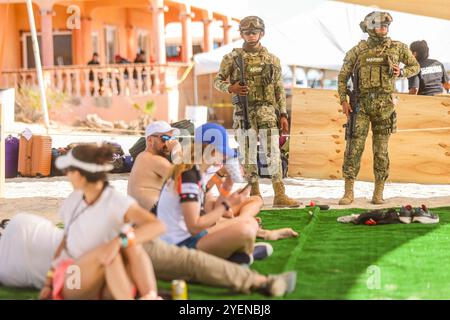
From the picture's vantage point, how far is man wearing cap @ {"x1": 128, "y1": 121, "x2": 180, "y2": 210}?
7.33 metres

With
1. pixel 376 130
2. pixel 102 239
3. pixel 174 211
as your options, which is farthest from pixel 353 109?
pixel 102 239

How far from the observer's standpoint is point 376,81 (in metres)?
10.2

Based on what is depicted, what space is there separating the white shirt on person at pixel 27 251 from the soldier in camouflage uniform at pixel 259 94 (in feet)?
14.3

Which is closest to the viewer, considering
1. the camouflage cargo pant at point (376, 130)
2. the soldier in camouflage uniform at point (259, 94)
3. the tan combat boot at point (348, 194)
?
the soldier in camouflage uniform at point (259, 94)

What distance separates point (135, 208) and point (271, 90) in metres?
5.29

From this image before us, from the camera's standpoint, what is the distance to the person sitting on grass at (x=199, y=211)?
5801mm

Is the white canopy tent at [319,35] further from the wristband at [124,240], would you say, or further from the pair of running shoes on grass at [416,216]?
the wristband at [124,240]

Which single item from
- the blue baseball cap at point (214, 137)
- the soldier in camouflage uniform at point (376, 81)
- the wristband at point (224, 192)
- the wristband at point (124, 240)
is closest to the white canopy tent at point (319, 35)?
the soldier in camouflage uniform at point (376, 81)

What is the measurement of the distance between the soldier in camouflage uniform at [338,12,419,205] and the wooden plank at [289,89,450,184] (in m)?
2.47

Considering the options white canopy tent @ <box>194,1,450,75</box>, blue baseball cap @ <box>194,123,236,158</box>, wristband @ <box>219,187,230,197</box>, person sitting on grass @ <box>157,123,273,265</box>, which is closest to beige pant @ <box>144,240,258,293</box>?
person sitting on grass @ <box>157,123,273,265</box>

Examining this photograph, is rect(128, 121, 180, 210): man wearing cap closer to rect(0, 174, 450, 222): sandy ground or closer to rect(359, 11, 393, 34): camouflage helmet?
rect(0, 174, 450, 222): sandy ground

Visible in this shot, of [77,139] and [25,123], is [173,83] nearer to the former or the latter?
[25,123]

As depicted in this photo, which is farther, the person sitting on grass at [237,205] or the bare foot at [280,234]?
the bare foot at [280,234]

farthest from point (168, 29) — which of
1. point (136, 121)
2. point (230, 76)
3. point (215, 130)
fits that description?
point (215, 130)
